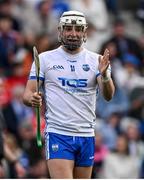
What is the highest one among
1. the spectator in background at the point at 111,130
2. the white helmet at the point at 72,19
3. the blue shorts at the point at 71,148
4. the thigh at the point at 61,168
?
the white helmet at the point at 72,19

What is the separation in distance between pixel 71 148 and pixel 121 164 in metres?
5.31

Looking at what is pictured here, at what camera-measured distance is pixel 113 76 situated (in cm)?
1808

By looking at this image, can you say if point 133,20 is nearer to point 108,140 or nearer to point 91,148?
point 108,140

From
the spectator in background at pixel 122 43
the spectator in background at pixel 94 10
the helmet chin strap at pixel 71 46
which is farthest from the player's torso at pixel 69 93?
the spectator in background at pixel 94 10

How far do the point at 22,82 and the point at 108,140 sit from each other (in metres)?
1.90

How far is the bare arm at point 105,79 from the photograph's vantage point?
10.6 m

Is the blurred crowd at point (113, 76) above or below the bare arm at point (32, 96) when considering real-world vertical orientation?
below

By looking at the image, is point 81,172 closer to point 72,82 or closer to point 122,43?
point 72,82

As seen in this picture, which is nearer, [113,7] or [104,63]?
[104,63]

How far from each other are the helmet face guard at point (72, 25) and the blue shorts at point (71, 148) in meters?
0.97

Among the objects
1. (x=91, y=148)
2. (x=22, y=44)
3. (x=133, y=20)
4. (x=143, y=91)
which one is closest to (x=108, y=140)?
(x=143, y=91)

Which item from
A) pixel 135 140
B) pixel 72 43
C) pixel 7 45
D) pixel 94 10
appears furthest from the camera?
pixel 94 10

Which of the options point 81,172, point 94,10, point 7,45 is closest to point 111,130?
point 7,45

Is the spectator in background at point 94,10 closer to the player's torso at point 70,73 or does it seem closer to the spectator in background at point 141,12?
the spectator in background at point 141,12
